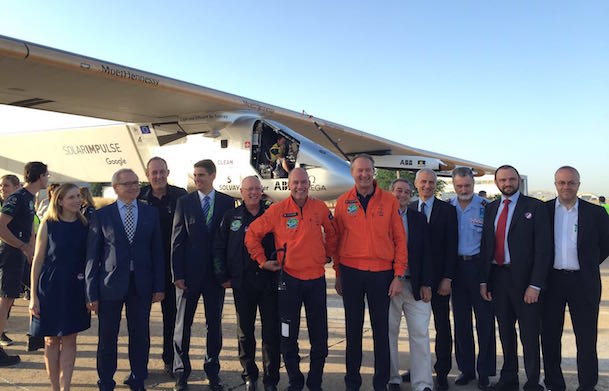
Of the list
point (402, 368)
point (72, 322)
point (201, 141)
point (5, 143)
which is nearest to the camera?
point (72, 322)

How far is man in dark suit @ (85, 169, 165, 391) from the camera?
314cm

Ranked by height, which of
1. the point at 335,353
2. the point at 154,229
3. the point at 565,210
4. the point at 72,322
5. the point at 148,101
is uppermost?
the point at 148,101

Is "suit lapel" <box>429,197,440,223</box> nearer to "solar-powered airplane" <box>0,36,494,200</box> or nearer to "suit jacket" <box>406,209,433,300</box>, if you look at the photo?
"suit jacket" <box>406,209,433,300</box>

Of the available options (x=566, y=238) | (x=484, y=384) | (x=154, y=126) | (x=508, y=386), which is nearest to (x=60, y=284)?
(x=484, y=384)

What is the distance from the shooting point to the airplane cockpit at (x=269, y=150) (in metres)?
9.59

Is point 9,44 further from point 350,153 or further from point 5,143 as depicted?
point 350,153

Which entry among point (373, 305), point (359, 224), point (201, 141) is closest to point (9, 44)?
point (201, 141)

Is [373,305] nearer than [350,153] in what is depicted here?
Yes

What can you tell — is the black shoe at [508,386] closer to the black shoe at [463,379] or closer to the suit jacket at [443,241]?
the black shoe at [463,379]

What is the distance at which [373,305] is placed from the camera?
133 inches

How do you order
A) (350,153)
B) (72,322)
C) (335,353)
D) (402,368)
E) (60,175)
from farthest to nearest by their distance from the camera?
(350,153)
(60,175)
(335,353)
(402,368)
(72,322)

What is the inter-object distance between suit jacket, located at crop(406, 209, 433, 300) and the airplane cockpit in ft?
20.2

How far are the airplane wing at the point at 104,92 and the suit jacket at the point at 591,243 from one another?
25.1ft

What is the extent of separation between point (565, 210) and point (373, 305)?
1.83 metres
